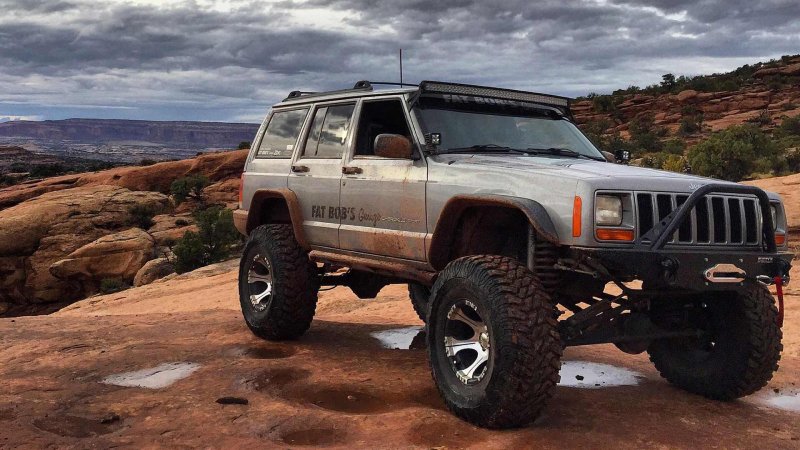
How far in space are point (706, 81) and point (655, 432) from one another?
54006mm

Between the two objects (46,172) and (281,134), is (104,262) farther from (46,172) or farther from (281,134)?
(46,172)

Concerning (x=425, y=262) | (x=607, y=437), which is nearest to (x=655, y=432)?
(x=607, y=437)

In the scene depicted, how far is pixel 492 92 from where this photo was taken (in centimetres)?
567

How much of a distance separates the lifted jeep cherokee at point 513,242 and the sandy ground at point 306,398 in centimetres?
26

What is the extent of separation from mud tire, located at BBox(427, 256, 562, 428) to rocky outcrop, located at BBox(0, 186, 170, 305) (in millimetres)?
22078

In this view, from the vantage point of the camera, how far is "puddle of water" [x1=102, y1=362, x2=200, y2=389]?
5.50 meters

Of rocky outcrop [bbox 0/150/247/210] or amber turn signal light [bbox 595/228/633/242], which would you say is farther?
rocky outcrop [bbox 0/150/247/210]

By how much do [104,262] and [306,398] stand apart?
70.9ft

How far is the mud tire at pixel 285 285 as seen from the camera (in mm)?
6621

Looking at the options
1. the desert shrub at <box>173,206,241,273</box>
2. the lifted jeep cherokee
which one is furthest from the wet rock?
the desert shrub at <box>173,206,241,273</box>

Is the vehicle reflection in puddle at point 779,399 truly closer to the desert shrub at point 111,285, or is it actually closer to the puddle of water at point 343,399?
the puddle of water at point 343,399

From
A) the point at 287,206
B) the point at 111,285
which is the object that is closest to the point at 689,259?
the point at 287,206

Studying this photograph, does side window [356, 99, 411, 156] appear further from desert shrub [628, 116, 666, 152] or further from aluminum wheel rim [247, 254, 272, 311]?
desert shrub [628, 116, 666, 152]

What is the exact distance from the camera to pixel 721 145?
74.7ft
